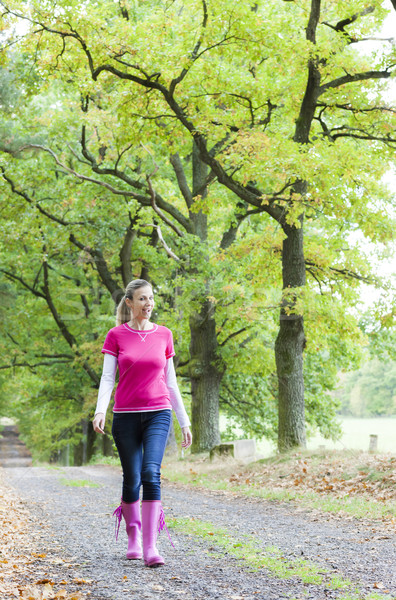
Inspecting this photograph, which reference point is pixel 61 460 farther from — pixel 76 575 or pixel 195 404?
pixel 76 575

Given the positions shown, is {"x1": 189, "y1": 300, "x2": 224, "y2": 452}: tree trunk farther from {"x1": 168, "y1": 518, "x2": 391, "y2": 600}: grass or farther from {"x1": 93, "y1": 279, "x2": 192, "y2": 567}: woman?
{"x1": 93, "y1": 279, "x2": 192, "y2": 567}: woman

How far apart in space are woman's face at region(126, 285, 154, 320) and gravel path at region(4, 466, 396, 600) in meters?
1.82

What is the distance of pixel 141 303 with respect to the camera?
487 cm

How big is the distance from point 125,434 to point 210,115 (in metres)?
9.90

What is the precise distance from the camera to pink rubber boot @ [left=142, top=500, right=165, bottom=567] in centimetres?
445

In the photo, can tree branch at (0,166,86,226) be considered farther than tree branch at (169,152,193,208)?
Yes

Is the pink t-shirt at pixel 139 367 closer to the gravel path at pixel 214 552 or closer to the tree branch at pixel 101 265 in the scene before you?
the gravel path at pixel 214 552

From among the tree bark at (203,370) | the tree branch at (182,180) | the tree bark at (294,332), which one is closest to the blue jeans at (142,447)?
the tree bark at (294,332)

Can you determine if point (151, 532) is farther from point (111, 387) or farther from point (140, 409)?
point (111, 387)

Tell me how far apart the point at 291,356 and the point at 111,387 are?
29.5 ft

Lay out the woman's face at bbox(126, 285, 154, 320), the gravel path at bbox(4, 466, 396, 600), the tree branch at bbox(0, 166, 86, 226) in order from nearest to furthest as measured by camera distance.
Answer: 1. the gravel path at bbox(4, 466, 396, 600)
2. the woman's face at bbox(126, 285, 154, 320)
3. the tree branch at bbox(0, 166, 86, 226)

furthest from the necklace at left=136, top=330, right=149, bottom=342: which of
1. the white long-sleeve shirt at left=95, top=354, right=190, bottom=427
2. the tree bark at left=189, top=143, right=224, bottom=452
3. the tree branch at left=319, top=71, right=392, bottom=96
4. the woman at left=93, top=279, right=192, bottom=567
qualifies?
the tree bark at left=189, top=143, right=224, bottom=452

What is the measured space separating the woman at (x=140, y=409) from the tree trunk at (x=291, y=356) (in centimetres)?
835

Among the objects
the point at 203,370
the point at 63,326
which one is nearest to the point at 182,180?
the point at 203,370
